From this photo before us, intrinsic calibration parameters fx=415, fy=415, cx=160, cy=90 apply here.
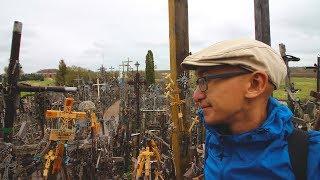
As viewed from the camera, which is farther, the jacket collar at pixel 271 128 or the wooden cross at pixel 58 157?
the wooden cross at pixel 58 157

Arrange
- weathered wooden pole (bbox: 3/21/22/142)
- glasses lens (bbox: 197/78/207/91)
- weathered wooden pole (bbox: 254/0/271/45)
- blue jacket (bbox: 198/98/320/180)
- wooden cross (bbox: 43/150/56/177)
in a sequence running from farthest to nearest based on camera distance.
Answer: wooden cross (bbox: 43/150/56/177)
weathered wooden pole (bbox: 3/21/22/142)
weathered wooden pole (bbox: 254/0/271/45)
glasses lens (bbox: 197/78/207/91)
blue jacket (bbox: 198/98/320/180)

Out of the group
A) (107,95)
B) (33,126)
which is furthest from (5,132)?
(107,95)

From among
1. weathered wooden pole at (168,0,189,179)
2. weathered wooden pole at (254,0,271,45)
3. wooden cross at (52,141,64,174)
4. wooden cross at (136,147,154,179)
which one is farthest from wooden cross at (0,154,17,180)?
weathered wooden pole at (254,0,271,45)

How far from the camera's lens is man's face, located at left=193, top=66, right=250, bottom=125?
163 cm

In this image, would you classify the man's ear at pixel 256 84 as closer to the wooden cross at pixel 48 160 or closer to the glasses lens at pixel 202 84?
the glasses lens at pixel 202 84

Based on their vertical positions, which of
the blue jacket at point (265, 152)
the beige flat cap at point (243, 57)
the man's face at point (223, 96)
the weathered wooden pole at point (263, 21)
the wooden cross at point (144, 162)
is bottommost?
the wooden cross at point (144, 162)

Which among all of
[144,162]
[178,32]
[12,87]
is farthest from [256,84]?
[144,162]

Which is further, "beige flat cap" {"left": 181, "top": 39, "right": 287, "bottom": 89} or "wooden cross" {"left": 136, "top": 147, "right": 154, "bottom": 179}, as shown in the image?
"wooden cross" {"left": 136, "top": 147, "right": 154, "bottom": 179}

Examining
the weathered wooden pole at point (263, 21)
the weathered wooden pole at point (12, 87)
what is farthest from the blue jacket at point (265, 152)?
the weathered wooden pole at point (12, 87)

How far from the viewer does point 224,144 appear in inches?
67.7

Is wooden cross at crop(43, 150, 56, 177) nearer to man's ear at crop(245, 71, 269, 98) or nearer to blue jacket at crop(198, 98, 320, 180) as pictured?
blue jacket at crop(198, 98, 320, 180)

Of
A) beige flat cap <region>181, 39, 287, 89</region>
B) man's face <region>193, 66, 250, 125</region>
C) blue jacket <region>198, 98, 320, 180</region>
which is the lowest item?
blue jacket <region>198, 98, 320, 180</region>

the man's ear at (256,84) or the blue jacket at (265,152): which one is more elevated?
the man's ear at (256,84)

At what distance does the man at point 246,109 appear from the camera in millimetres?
1579
